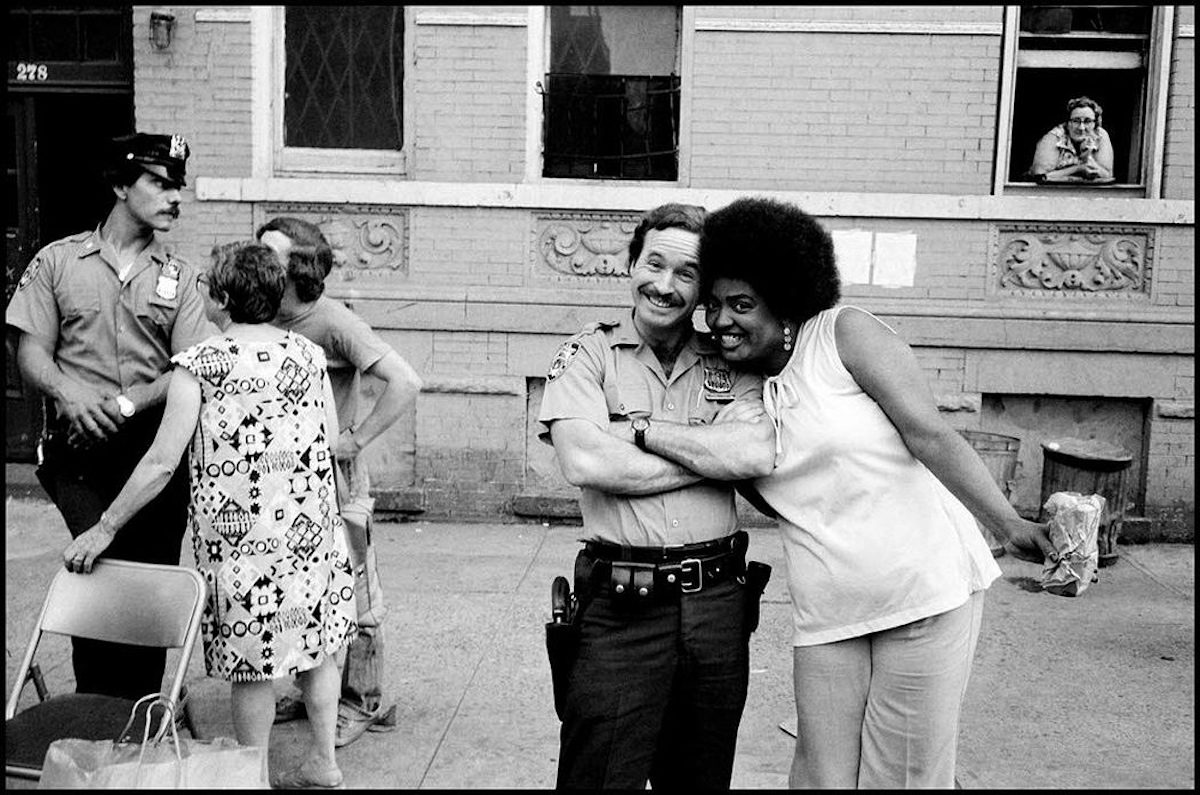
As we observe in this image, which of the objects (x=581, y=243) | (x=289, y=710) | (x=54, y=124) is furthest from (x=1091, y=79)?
(x=54, y=124)

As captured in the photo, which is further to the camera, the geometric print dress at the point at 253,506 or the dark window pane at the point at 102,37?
the dark window pane at the point at 102,37

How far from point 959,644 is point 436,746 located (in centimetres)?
226

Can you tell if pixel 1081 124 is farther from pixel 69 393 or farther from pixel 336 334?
pixel 69 393

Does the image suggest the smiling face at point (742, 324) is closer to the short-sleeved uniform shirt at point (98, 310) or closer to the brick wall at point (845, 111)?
the short-sleeved uniform shirt at point (98, 310)

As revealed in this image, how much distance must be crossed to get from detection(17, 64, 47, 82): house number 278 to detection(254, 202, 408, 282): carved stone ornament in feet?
6.43

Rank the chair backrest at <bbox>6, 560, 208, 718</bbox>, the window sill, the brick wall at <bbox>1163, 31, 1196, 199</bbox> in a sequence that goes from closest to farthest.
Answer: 1. the chair backrest at <bbox>6, 560, 208, 718</bbox>
2. the brick wall at <bbox>1163, 31, 1196, 199</bbox>
3. the window sill

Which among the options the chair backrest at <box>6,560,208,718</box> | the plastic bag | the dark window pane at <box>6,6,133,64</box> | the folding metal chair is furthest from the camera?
the dark window pane at <box>6,6,133,64</box>

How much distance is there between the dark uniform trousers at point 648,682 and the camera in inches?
110

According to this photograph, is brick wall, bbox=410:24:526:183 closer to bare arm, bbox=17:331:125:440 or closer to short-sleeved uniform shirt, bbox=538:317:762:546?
bare arm, bbox=17:331:125:440

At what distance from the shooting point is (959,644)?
2.75m

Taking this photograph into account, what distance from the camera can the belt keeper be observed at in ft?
9.05

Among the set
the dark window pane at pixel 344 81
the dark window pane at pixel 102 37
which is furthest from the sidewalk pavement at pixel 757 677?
the dark window pane at pixel 102 37

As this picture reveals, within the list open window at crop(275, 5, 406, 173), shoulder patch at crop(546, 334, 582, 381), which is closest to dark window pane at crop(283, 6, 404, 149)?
open window at crop(275, 5, 406, 173)

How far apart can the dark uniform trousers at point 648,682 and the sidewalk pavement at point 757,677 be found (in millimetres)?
1300
